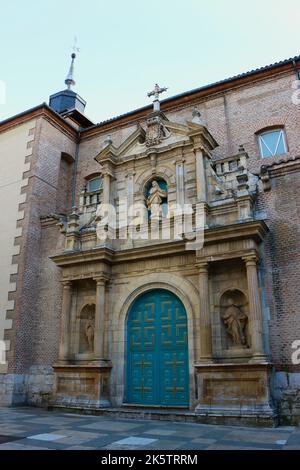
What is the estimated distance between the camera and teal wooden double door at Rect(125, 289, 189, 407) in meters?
10.7

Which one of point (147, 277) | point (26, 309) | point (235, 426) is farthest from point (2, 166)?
point (235, 426)

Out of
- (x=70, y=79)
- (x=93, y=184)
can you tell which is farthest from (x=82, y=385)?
(x=70, y=79)

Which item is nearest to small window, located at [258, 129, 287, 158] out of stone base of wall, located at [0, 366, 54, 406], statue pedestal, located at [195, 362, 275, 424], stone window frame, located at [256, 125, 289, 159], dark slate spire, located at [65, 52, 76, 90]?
stone window frame, located at [256, 125, 289, 159]

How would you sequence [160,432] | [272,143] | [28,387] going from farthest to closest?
[272,143]
[28,387]
[160,432]

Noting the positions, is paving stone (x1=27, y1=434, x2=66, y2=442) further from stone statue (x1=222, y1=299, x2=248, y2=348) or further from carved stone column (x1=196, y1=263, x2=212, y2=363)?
stone statue (x1=222, y1=299, x2=248, y2=348)

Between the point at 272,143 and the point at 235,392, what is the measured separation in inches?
Result: 356

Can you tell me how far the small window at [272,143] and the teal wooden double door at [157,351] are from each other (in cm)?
662

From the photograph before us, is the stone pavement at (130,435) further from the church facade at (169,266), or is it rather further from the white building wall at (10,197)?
the white building wall at (10,197)

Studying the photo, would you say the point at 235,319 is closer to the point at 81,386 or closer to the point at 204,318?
the point at 204,318

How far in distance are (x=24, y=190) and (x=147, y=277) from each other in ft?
21.3

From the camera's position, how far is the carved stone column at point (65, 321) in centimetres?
1212

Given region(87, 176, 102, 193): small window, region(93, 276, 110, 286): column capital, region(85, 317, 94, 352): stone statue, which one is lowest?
region(85, 317, 94, 352): stone statue

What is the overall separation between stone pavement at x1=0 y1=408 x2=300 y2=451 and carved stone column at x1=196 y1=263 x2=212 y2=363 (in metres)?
1.66

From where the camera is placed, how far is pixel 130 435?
751 centimetres
